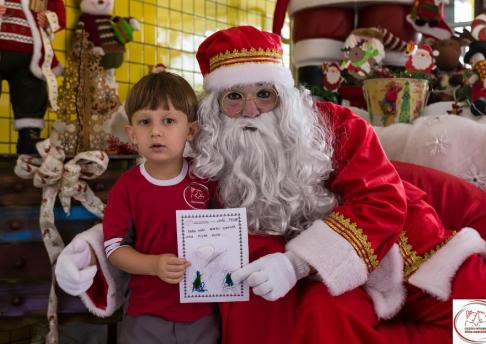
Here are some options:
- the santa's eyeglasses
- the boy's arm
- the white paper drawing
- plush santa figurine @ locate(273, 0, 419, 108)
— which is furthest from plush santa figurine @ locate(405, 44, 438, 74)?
the boy's arm

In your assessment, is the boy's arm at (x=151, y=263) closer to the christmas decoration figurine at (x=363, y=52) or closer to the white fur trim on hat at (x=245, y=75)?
the white fur trim on hat at (x=245, y=75)

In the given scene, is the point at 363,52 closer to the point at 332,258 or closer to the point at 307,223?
the point at 307,223

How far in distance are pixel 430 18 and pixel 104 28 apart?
126 cm

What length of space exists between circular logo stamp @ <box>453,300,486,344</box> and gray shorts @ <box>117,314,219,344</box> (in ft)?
1.63

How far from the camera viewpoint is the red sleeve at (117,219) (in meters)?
1.21

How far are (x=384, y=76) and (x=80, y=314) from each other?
1.23 metres

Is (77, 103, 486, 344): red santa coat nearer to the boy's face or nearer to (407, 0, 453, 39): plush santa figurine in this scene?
the boy's face

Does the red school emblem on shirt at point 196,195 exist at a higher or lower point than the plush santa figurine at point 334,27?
lower

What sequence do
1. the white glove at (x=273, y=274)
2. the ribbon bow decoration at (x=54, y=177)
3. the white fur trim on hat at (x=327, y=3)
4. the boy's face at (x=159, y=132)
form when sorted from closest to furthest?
1. the white glove at (x=273, y=274)
2. the boy's face at (x=159, y=132)
3. the ribbon bow decoration at (x=54, y=177)
4. the white fur trim on hat at (x=327, y=3)

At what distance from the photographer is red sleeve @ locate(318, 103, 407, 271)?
1.18 meters

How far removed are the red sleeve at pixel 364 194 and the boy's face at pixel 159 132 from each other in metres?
0.35

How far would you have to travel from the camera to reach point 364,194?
1.21 meters


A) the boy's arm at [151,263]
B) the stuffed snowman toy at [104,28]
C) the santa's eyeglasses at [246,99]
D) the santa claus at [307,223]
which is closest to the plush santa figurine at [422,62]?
the santa claus at [307,223]

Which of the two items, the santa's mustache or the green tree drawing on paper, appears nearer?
the santa's mustache
